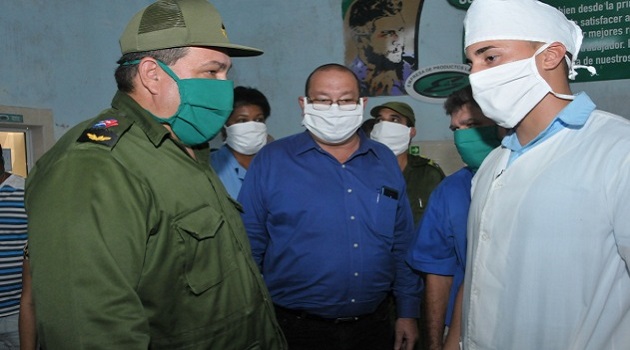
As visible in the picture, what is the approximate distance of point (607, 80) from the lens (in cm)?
401

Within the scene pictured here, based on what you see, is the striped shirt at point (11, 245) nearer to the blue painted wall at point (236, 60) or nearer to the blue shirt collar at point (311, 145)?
the blue painted wall at point (236, 60)

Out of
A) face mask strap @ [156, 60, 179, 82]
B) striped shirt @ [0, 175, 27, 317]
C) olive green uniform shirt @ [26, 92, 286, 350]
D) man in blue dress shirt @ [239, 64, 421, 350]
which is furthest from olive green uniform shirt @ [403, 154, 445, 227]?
striped shirt @ [0, 175, 27, 317]

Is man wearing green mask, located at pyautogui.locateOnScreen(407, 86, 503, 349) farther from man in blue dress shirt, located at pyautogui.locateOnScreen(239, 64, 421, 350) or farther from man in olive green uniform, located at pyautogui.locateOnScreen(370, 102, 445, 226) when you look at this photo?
man in olive green uniform, located at pyautogui.locateOnScreen(370, 102, 445, 226)

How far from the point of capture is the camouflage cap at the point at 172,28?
1.51m

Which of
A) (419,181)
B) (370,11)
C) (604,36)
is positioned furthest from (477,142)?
(370,11)

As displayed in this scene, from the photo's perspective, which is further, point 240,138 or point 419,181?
point 419,181

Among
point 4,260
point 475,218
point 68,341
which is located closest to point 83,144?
point 68,341

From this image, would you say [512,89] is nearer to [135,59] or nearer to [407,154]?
[135,59]

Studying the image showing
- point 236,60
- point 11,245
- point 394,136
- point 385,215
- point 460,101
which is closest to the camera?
point 460,101

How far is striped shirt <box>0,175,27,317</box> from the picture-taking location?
9.53 ft

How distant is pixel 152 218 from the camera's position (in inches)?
51.7

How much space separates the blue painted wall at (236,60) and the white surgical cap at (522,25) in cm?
274

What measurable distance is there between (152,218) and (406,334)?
164 cm

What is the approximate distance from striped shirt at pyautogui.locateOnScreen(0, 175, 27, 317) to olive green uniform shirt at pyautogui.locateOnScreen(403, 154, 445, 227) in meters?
2.25
